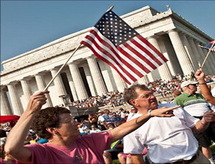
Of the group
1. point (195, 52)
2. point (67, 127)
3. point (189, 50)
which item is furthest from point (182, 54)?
point (67, 127)

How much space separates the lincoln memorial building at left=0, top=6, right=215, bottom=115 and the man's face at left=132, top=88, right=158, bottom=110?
37.5 metres

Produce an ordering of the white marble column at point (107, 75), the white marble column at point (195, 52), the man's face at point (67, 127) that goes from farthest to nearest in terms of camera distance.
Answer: the white marble column at point (107, 75) → the white marble column at point (195, 52) → the man's face at point (67, 127)

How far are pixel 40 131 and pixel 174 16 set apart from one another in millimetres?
40971

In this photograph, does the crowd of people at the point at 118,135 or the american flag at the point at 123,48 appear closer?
the crowd of people at the point at 118,135

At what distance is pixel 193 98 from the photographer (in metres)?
6.93

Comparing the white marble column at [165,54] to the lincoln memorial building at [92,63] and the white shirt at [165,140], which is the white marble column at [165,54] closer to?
the lincoln memorial building at [92,63]

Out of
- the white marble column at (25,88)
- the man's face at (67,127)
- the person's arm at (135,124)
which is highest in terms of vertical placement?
the white marble column at (25,88)

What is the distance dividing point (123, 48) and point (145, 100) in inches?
131

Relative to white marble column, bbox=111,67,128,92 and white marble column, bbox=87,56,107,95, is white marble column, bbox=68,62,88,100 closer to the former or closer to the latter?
white marble column, bbox=87,56,107,95

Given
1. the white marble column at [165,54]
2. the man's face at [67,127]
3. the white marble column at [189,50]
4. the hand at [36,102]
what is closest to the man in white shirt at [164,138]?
the man's face at [67,127]

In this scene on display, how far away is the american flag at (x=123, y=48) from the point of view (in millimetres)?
6629

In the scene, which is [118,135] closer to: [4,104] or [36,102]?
[36,102]

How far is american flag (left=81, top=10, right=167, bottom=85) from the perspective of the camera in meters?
6.63

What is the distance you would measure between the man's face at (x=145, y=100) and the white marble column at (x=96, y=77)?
134ft
